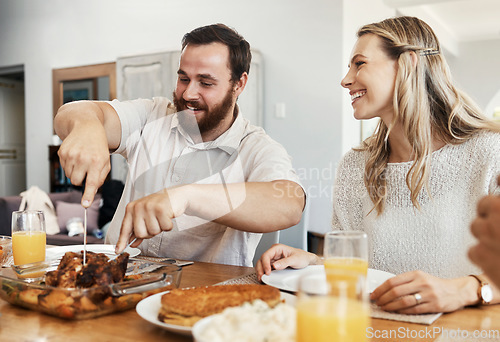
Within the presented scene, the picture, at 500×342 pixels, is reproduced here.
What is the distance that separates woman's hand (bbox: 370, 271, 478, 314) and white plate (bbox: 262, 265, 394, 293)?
0.08 meters

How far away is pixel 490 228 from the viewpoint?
57cm

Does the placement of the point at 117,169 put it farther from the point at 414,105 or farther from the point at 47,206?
the point at 414,105

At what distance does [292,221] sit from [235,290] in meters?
0.60

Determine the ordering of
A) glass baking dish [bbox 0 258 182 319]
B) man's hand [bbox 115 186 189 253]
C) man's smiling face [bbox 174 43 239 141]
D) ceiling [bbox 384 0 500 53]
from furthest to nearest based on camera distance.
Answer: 1. ceiling [bbox 384 0 500 53]
2. man's smiling face [bbox 174 43 239 141]
3. man's hand [bbox 115 186 189 253]
4. glass baking dish [bbox 0 258 182 319]

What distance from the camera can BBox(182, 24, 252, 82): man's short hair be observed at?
1812mm

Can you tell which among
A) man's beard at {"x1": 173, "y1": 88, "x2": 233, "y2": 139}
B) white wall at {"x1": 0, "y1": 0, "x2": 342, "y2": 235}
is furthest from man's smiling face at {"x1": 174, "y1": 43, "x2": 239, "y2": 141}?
white wall at {"x1": 0, "y1": 0, "x2": 342, "y2": 235}

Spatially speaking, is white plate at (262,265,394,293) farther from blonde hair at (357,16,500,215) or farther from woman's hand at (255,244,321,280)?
blonde hair at (357,16,500,215)

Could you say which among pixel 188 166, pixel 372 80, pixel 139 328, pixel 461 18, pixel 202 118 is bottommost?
pixel 139 328

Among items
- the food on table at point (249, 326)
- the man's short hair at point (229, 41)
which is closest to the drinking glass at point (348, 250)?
the food on table at point (249, 326)

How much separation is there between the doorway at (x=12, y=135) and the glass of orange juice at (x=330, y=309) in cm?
682

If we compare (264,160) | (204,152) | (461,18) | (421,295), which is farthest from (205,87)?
(461,18)

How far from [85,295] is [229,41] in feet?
4.09

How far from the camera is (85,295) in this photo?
0.85 meters

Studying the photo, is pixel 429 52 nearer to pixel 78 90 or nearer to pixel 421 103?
pixel 421 103
